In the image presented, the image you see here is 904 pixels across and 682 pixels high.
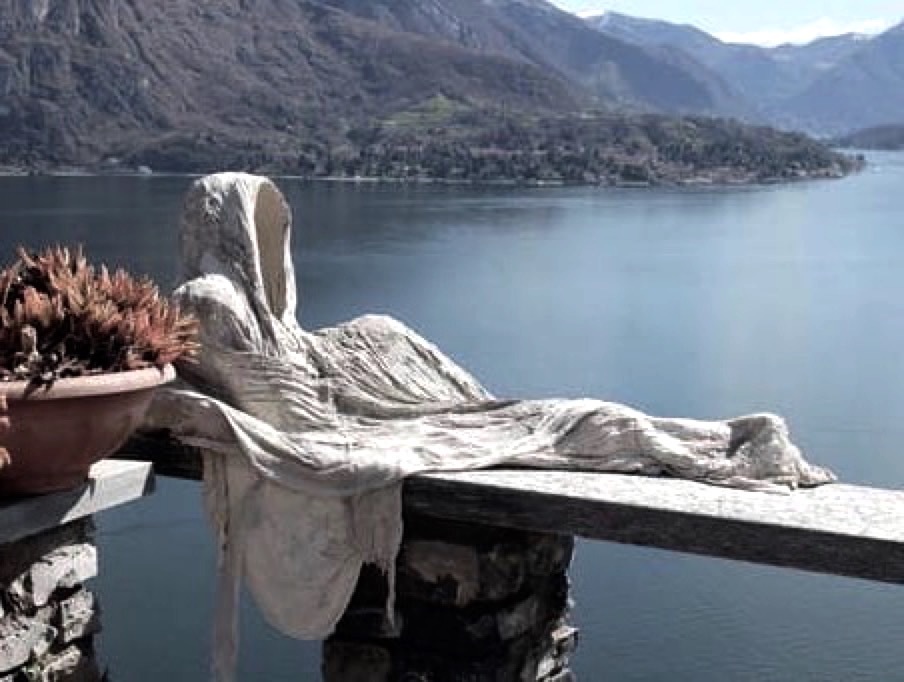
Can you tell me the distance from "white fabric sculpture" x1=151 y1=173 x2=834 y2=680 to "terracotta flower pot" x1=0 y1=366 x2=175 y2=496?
713mm

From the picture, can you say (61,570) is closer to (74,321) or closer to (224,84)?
(74,321)

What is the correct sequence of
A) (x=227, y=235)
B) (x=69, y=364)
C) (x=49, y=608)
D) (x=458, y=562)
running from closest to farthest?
(x=69, y=364) < (x=49, y=608) < (x=458, y=562) < (x=227, y=235)

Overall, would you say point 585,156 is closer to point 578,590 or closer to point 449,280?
point 449,280

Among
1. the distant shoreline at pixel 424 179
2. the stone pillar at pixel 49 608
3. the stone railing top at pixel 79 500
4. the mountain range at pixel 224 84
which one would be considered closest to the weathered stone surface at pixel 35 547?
the stone pillar at pixel 49 608

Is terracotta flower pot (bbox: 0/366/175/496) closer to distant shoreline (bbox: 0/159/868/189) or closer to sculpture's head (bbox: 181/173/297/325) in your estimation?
sculpture's head (bbox: 181/173/297/325)

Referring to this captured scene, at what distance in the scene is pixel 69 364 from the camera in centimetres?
371

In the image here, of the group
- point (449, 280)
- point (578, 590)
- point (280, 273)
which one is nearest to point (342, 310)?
point (449, 280)

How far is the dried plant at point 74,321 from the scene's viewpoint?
3.67 m

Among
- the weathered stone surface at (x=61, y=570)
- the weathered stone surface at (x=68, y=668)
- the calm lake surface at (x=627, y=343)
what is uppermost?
the weathered stone surface at (x=61, y=570)

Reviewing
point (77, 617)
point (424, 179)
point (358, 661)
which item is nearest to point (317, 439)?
point (358, 661)

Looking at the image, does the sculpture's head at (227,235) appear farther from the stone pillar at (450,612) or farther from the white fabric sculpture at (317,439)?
the stone pillar at (450,612)

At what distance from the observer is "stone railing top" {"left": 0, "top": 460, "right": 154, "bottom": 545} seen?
12.2 ft

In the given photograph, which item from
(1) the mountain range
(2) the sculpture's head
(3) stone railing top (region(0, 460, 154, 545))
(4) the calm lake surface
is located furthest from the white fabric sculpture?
(1) the mountain range

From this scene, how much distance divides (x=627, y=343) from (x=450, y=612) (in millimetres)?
26000
